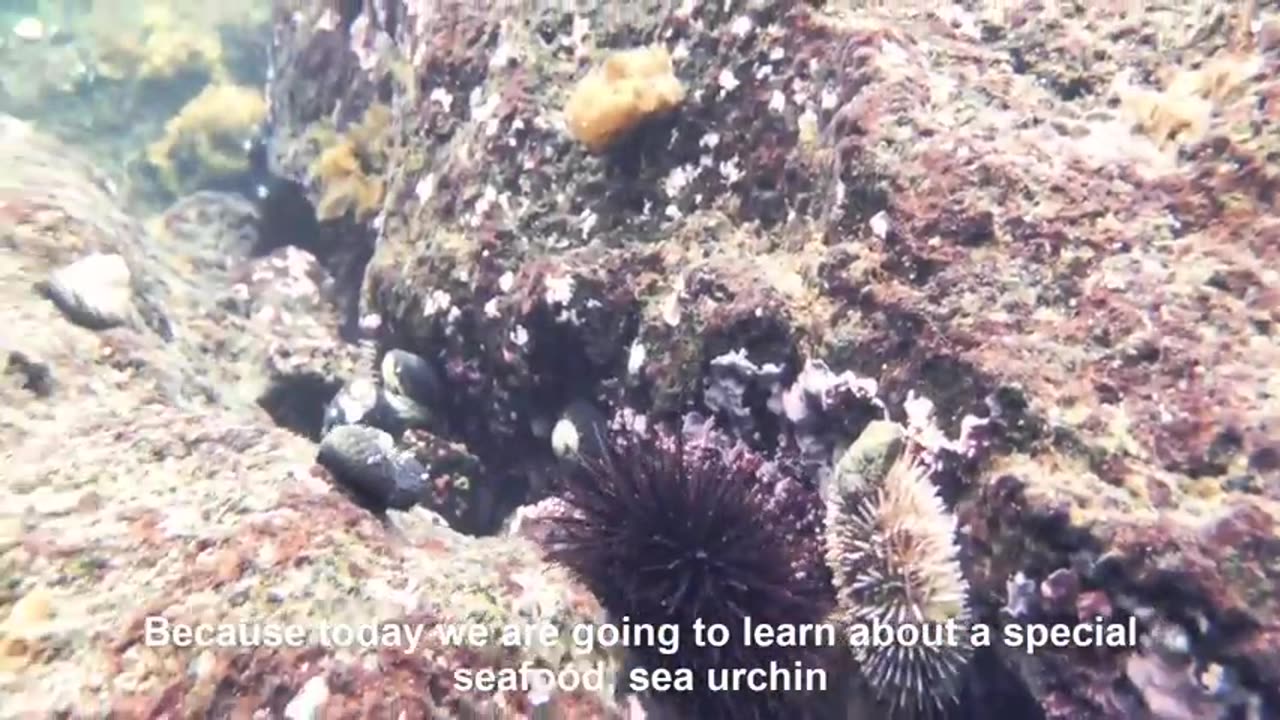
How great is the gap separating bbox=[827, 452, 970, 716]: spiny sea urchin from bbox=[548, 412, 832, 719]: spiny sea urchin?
186 mm

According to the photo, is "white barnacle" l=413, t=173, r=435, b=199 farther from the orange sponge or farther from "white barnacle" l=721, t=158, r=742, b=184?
"white barnacle" l=721, t=158, r=742, b=184

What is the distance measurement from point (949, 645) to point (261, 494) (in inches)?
100

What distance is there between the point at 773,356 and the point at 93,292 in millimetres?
4171

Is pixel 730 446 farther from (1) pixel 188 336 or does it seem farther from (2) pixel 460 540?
(1) pixel 188 336

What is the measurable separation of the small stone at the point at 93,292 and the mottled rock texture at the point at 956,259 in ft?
5.37

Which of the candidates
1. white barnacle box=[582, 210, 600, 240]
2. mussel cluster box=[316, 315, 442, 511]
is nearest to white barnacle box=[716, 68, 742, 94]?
white barnacle box=[582, 210, 600, 240]

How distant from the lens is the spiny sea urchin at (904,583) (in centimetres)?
287

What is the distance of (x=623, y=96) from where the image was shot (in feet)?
14.6

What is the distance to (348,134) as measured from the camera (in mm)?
7262

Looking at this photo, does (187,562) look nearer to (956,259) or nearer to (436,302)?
(436,302)

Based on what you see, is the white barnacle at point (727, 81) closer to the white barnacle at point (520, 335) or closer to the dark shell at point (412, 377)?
the white barnacle at point (520, 335)

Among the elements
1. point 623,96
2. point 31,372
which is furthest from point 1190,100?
point 31,372

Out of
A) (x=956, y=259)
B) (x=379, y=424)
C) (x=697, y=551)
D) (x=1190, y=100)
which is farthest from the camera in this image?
(x=379, y=424)

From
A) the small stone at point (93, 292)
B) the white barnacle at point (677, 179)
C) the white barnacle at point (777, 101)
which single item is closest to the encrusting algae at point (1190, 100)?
the white barnacle at point (777, 101)
